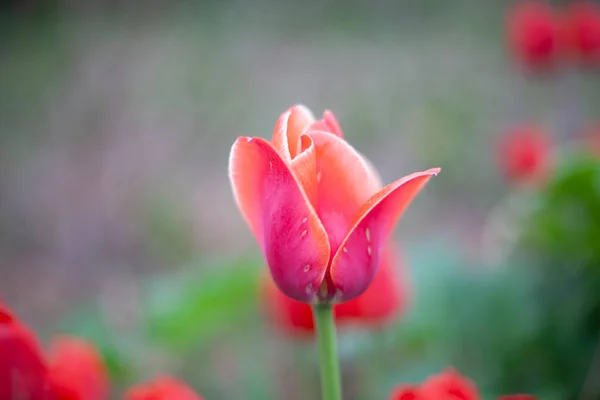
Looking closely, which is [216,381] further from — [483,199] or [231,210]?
[483,199]

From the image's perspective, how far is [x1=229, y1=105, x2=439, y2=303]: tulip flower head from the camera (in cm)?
24

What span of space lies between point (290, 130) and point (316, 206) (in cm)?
4

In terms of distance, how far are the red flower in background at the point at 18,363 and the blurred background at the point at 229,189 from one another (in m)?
0.46

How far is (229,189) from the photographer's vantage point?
6.66ft

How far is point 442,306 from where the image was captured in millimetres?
835

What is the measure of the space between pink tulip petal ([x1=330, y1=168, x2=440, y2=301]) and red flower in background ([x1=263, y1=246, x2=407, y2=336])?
0.34 metres

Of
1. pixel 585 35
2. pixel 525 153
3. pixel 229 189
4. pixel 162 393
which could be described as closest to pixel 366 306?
pixel 162 393

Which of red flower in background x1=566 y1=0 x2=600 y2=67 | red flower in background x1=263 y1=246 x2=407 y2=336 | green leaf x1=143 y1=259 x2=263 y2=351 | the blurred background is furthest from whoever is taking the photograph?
red flower in background x1=566 y1=0 x2=600 y2=67

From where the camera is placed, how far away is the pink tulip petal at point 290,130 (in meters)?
0.25

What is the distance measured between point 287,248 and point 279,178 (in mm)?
29

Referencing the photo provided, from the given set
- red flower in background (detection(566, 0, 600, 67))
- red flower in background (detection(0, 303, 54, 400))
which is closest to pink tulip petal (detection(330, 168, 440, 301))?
red flower in background (detection(0, 303, 54, 400))

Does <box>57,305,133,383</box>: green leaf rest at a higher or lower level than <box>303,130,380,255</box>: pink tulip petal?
lower

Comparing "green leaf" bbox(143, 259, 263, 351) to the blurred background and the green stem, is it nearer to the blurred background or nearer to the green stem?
the blurred background

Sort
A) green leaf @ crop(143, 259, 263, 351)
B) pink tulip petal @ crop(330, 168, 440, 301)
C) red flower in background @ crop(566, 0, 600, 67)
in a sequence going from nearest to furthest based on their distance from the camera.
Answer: pink tulip petal @ crop(330, 168, 440, 301) → green leaf @ crop(143, 259, 263, 351) → red flower in background @ crop(566, 0, 600, 67)
